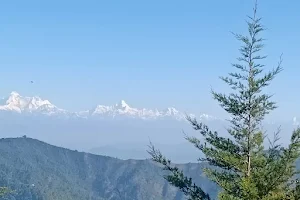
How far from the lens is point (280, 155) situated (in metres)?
26.0

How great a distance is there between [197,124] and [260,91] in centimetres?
415

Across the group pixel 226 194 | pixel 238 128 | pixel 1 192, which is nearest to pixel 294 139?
pixel 238 128

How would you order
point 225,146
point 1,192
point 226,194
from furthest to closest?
1. point 1,192
2. point 225,146
3. point 226,194

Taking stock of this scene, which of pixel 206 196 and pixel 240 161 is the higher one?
pixel 240 161

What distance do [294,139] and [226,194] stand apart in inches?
212

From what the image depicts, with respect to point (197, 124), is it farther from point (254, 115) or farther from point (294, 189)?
point (294, 189)

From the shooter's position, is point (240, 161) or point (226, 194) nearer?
point (226, 194)

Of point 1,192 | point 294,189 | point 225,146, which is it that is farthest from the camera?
point 1,192

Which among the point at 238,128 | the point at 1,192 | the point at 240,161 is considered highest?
the point at 238,128

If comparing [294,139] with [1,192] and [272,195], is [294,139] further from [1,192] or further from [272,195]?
[1,192]

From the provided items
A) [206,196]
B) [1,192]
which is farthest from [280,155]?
[1,192]

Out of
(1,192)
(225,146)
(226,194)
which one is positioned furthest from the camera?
(1,192)

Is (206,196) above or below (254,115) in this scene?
below

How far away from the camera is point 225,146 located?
26547 millimetres
